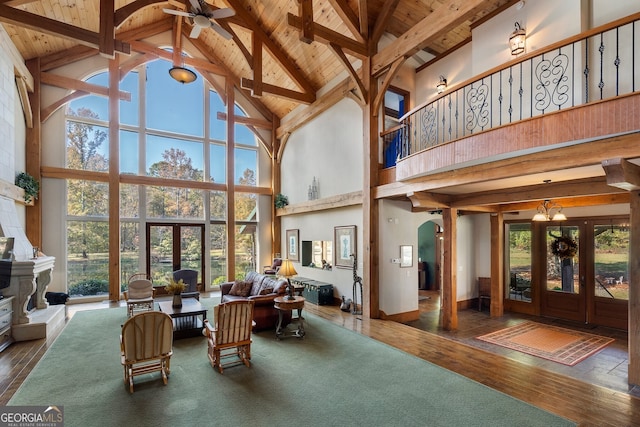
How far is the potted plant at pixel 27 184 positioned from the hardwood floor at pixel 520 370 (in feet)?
Result: 13.4

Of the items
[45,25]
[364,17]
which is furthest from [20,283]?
[364,17]

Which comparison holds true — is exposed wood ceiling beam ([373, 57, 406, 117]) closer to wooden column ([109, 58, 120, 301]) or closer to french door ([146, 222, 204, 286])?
french door ([146, 222, 204, 286])

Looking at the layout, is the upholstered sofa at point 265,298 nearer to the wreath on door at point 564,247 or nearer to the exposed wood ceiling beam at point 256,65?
the exposed wood ceiling beam at point 256,65

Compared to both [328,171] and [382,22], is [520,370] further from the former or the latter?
[382,22]

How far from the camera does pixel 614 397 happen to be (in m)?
3.71

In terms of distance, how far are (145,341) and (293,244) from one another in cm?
707

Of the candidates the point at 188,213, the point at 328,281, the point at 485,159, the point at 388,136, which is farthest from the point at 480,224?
the point at 188,213

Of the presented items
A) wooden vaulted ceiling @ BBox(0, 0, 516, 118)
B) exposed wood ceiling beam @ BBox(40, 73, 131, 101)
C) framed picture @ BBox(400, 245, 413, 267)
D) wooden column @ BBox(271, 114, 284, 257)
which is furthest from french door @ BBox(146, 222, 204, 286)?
framed picture @ BBox(400, 245, 413, 267)

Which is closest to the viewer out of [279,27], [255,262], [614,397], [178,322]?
[614,397]

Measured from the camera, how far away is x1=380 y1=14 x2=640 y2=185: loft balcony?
3447 millimetres

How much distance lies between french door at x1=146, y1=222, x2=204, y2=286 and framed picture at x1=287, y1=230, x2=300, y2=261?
9.54 ft

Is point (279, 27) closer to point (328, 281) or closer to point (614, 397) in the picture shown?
point (328, 281)

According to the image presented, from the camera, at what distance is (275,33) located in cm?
909

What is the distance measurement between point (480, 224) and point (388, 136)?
4.23 meters
